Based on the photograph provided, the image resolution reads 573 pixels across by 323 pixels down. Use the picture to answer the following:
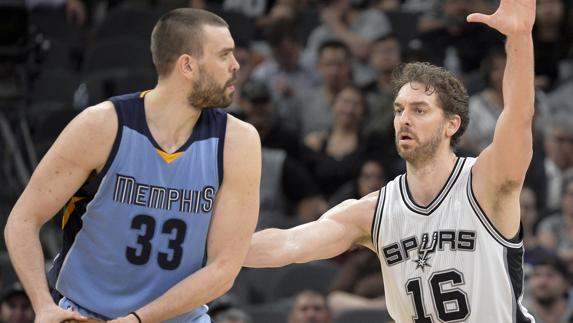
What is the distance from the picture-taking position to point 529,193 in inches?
403

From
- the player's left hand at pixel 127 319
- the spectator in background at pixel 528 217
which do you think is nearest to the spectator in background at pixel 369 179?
the spectator in background at pixel 528 217

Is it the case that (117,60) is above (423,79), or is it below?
above

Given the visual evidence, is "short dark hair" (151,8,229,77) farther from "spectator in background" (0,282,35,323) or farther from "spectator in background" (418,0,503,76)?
"spectator in background" (418,0,503,76)

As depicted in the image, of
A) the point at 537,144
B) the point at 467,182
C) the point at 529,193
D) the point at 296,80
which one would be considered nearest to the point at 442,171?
the point at 467,182

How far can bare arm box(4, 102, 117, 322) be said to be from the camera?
5250 millimetres

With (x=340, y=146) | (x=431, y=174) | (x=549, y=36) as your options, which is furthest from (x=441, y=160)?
(x=549, y=36)

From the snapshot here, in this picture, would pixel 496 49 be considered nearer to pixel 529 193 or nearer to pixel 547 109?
pixel 547 109

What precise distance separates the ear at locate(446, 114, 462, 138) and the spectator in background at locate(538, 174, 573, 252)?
4389mm

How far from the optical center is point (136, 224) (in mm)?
5406

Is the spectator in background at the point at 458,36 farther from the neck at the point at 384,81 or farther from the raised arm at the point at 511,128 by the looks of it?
the raised arm at the point at 511,128

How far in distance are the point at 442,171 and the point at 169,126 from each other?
1.31 m

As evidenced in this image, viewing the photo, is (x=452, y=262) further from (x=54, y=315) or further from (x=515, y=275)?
(x=54, y=315)

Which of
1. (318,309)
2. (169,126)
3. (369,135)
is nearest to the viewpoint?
(169,126)

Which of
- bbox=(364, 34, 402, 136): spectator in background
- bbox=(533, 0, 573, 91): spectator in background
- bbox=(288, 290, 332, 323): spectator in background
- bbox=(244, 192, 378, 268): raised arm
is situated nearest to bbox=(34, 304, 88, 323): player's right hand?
bbox=(244, 192, 378, 268): raised arm
